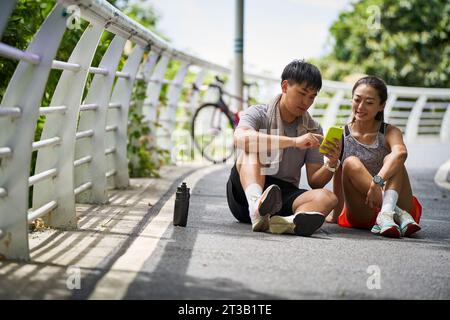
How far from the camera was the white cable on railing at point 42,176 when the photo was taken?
556cm

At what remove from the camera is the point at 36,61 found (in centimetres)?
490

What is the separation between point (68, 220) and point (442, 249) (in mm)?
2376

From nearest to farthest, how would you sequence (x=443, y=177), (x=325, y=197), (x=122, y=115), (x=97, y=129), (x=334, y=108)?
1. (x=325, y=197)
2. (x=97, y=129)
3. (x=122, y=115)
4. (x=443, y=177)
5. (x=334, y=108)

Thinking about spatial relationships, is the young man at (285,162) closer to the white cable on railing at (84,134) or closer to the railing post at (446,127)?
the white cable on railing at (84,134)

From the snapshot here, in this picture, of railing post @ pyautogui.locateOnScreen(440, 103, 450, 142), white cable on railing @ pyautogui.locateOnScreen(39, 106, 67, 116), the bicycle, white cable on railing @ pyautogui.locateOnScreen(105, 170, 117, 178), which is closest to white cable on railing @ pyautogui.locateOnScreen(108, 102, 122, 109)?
white cable on railing @ pyautogui.locateOnScreen(105, 170, 117, 178)

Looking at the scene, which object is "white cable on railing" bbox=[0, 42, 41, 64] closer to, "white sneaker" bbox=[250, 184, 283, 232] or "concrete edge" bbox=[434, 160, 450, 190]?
"white sneaker" bbox=[250, 184, 283, 232]

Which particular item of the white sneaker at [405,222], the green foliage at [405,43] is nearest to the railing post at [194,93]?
the white sneaker at [405,222]

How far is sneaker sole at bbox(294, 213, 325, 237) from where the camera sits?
6141 millimetres

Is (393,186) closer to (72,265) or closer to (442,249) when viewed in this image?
(442,249)

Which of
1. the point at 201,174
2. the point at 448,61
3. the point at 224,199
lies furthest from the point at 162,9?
the point at 224,199

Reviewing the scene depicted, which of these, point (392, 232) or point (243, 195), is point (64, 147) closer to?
point (243, 195)

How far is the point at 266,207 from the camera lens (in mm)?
6125

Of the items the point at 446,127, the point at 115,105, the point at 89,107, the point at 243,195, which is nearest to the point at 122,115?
the point at 115,105

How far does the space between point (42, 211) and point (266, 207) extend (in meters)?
1.41
